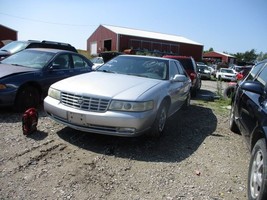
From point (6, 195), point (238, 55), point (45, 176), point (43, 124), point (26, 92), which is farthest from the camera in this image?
point (238, 55)

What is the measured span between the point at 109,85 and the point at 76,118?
806 millimetres

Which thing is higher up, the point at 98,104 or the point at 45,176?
the point at 98,104

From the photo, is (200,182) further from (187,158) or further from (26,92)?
(26,92)

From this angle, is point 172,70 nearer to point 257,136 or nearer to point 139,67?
point 139,67

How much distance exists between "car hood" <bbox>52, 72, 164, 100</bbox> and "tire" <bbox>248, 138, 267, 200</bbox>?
1927mm

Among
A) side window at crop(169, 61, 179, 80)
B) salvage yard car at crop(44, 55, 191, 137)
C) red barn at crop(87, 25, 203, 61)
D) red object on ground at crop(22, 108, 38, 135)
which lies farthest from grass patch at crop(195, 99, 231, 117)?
red barn at crop(87, 25, 203, 61)

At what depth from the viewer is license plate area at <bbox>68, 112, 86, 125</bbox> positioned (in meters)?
4.46

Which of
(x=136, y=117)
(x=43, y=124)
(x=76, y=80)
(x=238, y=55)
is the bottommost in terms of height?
(x=238, y=55)

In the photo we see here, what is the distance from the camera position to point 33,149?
438 cm

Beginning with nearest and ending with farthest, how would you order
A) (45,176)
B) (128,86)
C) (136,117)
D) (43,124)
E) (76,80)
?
(45,176)
(136,117)
(128,86)
(76,80)
(43,124)

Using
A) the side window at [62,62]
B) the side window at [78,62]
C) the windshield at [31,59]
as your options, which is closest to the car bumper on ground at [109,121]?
the windshield at [31,59]

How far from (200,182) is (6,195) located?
231cm

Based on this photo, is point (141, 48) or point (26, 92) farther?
point (141, 48)

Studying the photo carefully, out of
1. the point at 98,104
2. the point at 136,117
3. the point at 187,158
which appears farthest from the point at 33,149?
the point at 187,158
